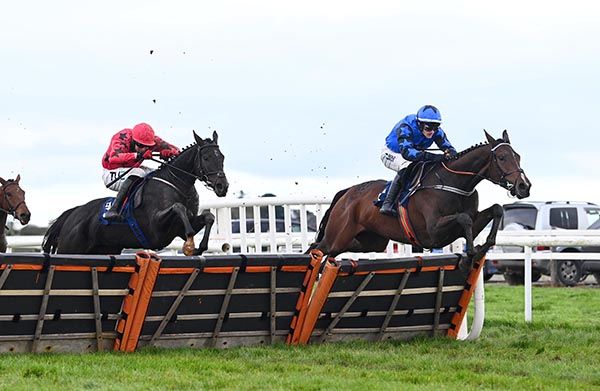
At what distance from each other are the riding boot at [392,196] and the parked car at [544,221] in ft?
29.3

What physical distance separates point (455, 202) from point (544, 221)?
33.6 ft

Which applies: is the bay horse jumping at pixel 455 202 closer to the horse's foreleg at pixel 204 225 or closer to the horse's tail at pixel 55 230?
the horse's foreleg at pixel 204 225

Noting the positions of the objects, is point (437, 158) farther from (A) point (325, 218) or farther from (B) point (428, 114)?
(A) point (325, 218)

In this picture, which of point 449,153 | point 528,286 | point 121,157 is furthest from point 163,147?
point 528,286

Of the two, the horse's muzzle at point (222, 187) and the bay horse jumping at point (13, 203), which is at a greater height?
the horse's muzzle at point (222, 187)

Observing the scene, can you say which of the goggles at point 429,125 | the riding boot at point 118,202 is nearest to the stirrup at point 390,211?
the goggles at point 429,125

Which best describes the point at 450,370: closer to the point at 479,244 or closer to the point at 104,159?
the point at 479,244

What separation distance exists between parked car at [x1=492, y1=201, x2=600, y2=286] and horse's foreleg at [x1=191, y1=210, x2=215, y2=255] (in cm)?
963

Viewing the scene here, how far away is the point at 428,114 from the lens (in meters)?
10.4

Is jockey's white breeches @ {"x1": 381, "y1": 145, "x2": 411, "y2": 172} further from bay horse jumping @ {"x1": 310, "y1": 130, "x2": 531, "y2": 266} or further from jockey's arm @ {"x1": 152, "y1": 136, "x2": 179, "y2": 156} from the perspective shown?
jockey's arm @ {"x1": 152, "y1": 136, "x2": 179, "y2": 156}

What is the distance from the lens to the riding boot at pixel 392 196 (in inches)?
414

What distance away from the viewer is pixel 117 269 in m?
8.36

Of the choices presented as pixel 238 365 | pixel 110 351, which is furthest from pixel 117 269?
pixel 238 365

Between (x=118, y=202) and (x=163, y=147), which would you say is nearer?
(x=118, y=202)
